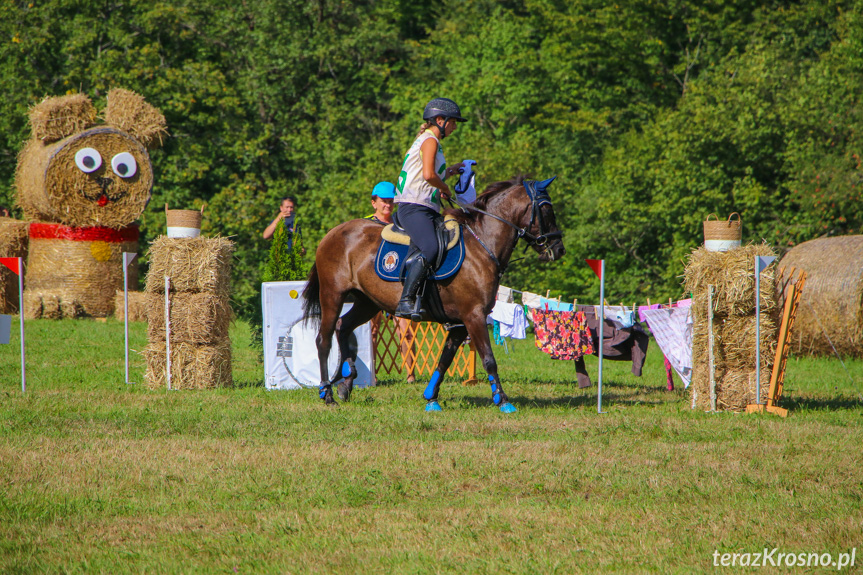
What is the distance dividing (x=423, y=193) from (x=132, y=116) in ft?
41.2

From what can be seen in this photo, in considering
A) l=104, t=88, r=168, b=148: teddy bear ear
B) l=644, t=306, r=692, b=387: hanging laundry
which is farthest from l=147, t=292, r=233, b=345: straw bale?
l=104, t=88, r=168, b=148: teddy bear ear

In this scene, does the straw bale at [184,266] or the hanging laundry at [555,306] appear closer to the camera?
the straw bale at [184,266]

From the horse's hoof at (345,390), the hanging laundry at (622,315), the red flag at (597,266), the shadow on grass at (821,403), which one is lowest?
the shadow on grass at (821,403)

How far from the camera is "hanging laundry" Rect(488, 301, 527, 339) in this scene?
40.1 ft

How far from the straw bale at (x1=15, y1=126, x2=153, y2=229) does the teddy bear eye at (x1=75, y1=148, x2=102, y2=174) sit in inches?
5.6

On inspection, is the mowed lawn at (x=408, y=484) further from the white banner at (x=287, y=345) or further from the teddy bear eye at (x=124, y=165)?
the teddy bear eye at (x=124, y=165)

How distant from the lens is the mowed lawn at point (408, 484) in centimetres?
448

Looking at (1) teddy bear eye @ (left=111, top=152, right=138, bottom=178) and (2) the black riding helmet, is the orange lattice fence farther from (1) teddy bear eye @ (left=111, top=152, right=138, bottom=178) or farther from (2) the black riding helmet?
(1) teddy bear eye @ (left=111, top=152, right=138, bottom=178)

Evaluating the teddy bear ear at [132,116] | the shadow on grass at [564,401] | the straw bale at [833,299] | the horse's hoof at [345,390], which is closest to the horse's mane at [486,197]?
the shadow on grass at [564,401]

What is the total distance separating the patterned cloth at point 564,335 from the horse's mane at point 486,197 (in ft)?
7.54

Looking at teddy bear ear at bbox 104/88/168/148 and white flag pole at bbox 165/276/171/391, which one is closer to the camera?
white flag pole at bbox 165/276/171/391

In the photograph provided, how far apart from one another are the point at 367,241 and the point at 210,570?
17.3 feet

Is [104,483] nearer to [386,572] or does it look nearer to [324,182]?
[386,572]

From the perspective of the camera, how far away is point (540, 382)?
1173 centimetres
